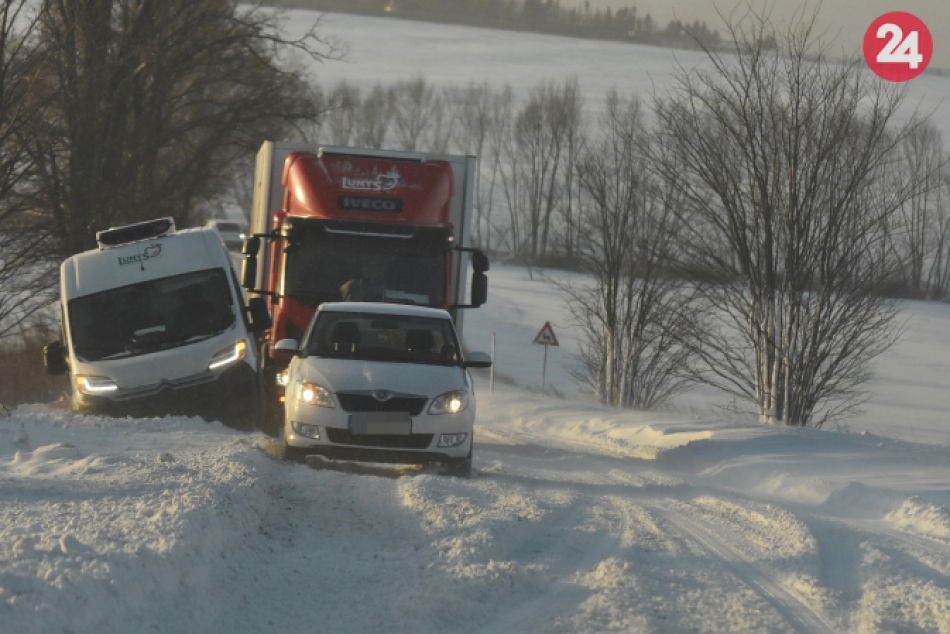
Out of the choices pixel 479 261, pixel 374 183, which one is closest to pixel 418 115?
pixel 374 183

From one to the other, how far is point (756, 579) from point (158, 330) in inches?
351

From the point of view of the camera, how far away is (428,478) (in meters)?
8.83

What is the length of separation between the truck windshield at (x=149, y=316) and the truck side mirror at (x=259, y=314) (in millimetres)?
278

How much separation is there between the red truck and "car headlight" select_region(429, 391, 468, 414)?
316cm

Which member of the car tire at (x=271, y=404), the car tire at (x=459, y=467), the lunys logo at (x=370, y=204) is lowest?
the car tire at (x=271, y=404)

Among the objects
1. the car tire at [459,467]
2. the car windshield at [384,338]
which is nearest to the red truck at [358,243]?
the car windshield at [384,338]

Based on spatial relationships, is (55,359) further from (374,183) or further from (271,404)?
(374,183)

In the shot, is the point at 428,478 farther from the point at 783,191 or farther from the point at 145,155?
the point at 145,155

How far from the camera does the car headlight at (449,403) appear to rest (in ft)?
31.3

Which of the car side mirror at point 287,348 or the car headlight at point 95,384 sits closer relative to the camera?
the car side mirror at point 287,348

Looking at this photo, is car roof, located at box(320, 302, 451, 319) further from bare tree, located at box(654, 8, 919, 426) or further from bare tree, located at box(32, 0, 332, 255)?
bare tree, located at box(32, 0, 332, 255)

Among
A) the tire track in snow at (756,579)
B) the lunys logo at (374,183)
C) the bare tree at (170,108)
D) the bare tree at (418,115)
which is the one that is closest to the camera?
the tire track in snow at (756,579)

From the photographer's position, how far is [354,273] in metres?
12.9

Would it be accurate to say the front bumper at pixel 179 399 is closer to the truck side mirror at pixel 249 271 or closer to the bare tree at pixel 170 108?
the truck side mirror at pixel 249 271
